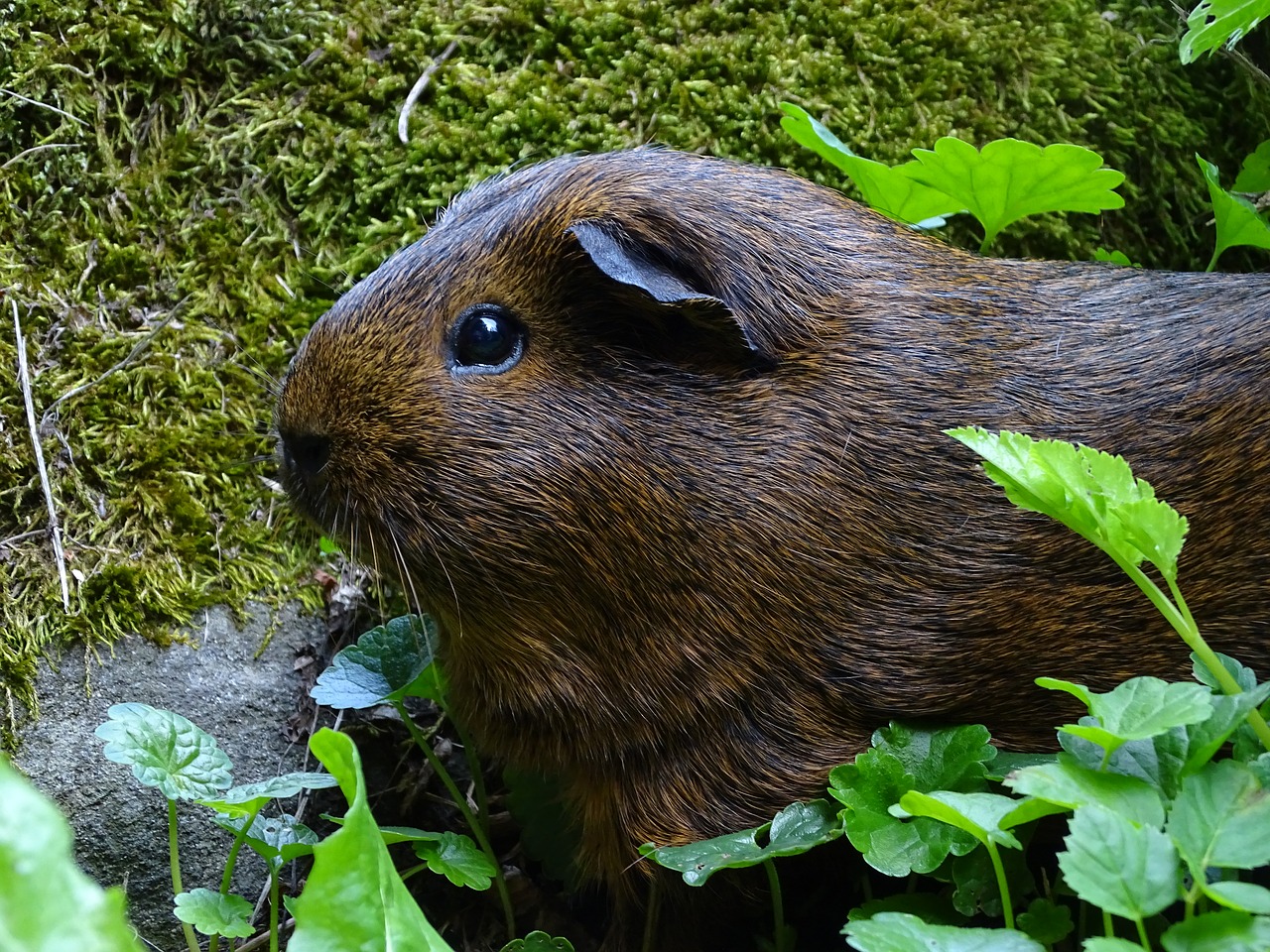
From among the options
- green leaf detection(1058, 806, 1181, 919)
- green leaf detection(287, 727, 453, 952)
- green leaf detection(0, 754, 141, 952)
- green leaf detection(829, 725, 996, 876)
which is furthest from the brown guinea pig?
green leaf detection(0, 754, 141, 952)

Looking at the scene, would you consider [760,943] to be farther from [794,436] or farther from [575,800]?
[794,436]

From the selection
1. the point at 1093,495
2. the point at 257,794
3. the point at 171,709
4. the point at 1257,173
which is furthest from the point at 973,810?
the point at 1257,173

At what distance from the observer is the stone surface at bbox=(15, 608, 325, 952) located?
251 centimetres

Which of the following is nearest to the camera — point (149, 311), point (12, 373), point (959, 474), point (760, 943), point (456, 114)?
point (959, 474)

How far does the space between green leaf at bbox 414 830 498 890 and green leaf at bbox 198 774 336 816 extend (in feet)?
0.87

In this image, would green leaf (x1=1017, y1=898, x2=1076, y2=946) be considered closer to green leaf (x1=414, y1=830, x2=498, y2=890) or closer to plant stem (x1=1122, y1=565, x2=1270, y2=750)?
plant stem (x1=1122, y1=565, x2=1270, y2=750)

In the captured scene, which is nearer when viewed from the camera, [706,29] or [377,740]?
[377,740]

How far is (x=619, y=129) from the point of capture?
3.22 metres

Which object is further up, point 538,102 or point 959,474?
point 538,102

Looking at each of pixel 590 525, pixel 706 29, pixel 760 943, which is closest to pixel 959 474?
pixel 590 525

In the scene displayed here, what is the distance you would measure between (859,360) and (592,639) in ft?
2.70

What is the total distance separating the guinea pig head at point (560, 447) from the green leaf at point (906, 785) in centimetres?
35

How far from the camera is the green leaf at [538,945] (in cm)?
211

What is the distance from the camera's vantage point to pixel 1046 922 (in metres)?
1.75
